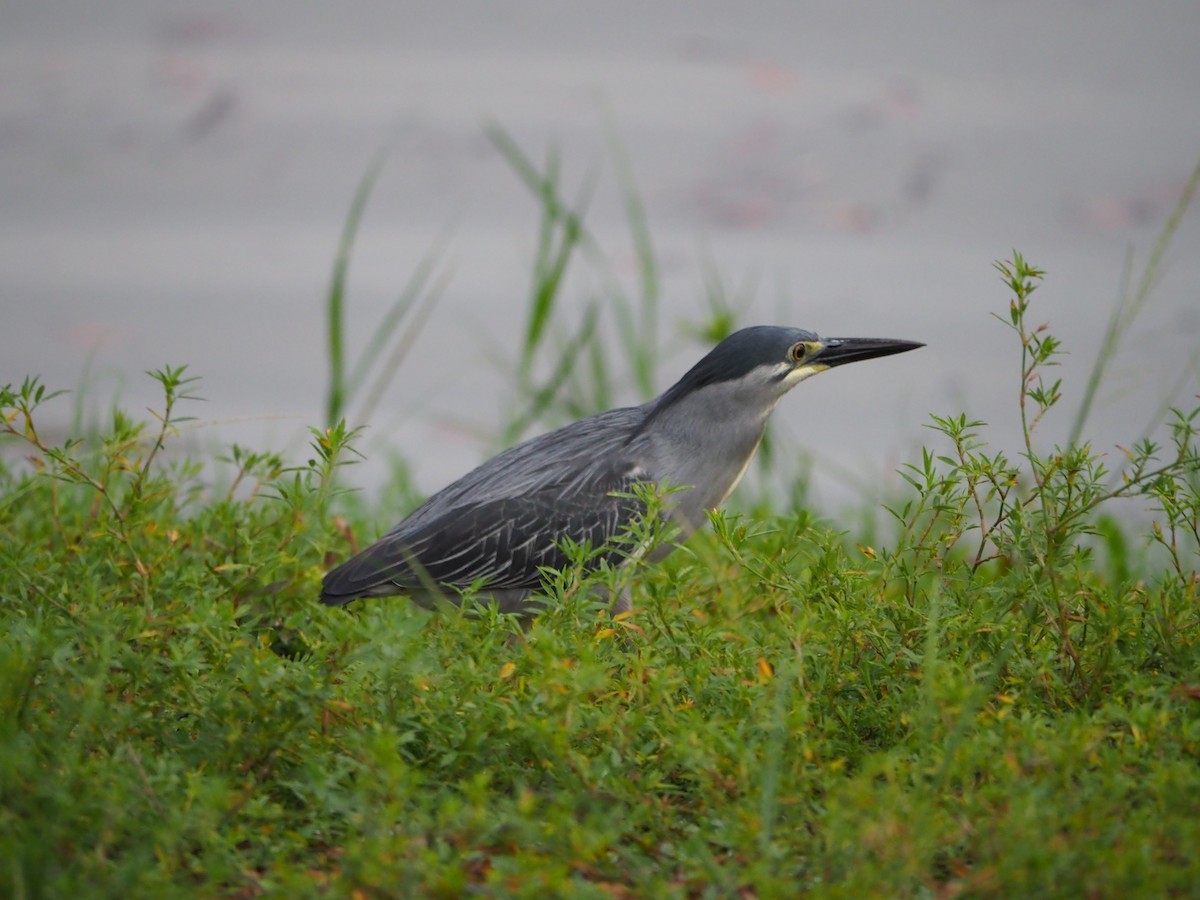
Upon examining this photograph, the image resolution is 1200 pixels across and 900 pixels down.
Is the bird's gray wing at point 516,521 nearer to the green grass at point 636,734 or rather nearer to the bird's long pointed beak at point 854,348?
the green grass at point 636,734

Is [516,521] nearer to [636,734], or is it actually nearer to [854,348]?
[854,348]

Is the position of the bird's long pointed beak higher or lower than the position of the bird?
higher

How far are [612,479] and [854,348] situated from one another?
2.71ft

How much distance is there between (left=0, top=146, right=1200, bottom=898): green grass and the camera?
2.01m

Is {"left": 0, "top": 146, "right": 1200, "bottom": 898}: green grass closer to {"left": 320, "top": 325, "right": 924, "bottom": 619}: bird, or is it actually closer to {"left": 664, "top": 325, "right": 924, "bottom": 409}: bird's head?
{"left": 320, "top": 325, "right": 924, "bottom": 619}: bird

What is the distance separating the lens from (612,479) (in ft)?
12.6

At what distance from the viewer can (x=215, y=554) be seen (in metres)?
3.63

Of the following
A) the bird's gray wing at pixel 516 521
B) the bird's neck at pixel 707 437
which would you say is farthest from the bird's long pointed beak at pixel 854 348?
the bird's gray wing at pixel 516 521

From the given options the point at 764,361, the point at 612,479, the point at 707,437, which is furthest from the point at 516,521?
→ the point at 764,361

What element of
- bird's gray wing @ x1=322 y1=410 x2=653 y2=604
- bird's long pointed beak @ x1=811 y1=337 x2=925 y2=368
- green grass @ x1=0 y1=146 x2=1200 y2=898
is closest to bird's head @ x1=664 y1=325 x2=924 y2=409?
bird's long pointed beak @ x1=811 y1=337 x2=925 y2=368

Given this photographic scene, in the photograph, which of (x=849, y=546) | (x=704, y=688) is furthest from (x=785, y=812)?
(x=849, y=546)

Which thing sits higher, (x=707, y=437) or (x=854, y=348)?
(x=854, y=348)

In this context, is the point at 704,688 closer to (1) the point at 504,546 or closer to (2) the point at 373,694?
(2) the point at 373,694

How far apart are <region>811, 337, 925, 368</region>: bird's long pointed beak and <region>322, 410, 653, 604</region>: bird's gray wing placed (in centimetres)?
64
